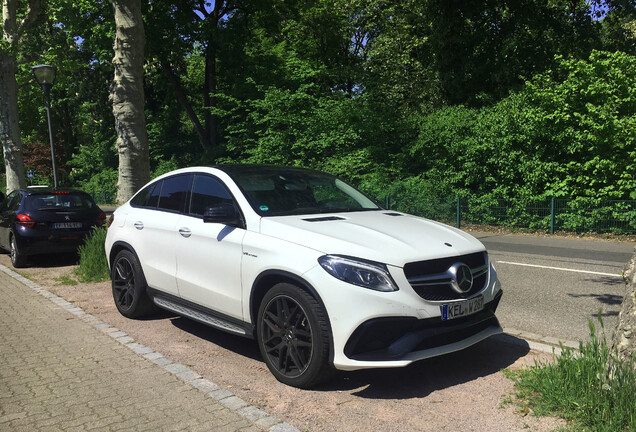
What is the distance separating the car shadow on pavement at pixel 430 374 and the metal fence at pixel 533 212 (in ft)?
32.1

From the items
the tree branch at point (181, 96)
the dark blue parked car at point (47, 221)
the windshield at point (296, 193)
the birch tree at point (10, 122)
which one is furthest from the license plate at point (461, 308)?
the tree branch at point (181, 96)

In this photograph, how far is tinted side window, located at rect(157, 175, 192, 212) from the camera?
5.49 metres

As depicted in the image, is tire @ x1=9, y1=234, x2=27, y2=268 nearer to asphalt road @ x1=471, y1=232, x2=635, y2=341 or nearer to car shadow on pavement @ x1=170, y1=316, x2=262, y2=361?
car shadow on pavement @ x1=170, y1=316, x2=262, y2=361

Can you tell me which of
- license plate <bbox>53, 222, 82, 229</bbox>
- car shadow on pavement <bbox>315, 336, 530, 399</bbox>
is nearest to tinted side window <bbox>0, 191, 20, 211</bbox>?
license plate <bbox>53, 222, 82, 229</bbox>

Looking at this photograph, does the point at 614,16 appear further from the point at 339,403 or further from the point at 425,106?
the point at 339,403

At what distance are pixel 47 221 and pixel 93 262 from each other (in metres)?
2.01

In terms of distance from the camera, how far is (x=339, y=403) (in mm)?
3707

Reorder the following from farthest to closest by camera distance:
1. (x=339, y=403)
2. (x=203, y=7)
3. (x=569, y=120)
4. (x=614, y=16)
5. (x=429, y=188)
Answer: (x=203, y=7)
(x=614, y=16)
(x=429, y=188)
(x=569, y=120)
(x=339, y=403)

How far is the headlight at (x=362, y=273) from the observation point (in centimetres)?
362

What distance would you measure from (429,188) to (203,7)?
651 inches

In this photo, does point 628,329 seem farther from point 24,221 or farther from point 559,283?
point 24,221

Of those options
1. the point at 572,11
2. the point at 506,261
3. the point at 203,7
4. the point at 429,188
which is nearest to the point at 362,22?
the point at 203,7

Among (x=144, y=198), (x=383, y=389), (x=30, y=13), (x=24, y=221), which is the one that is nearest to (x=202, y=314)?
(x=383, y=389)

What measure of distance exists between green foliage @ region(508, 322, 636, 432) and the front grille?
2.57 feet
